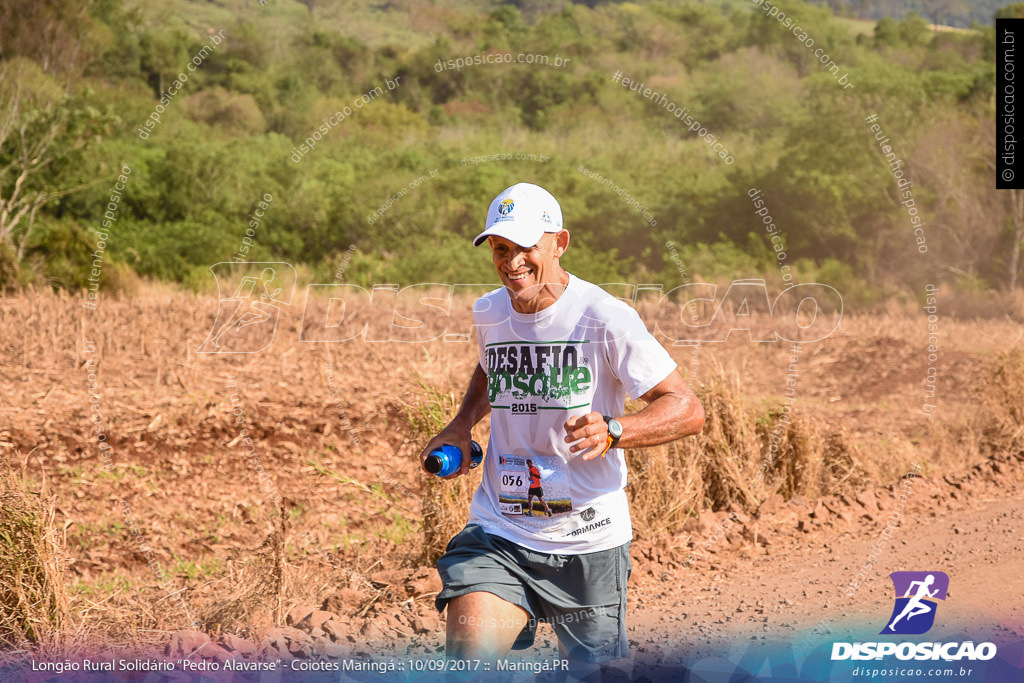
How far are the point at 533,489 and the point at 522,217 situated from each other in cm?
84

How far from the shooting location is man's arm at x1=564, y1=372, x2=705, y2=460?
2846 mm

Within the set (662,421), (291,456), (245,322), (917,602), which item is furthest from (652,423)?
(245,322)

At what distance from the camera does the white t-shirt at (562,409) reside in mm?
3078

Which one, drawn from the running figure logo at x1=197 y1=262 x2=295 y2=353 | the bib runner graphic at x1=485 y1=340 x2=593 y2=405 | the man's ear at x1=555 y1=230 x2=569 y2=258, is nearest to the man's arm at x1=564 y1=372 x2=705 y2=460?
the bib runner graphic at x1=485 y1=340 x2=593 y2=405

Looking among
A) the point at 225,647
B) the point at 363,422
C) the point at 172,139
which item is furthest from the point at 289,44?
the point at 225,647

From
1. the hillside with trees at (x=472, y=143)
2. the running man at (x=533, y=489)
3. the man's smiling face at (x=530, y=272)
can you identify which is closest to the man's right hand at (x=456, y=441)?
the running man at (x=533, y=489)

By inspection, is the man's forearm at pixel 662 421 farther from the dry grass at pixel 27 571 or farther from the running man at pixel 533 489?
the dry grass at pixel 27 571

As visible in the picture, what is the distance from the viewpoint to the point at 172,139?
81.9 feet

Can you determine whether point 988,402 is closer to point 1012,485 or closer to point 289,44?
point 1012,485

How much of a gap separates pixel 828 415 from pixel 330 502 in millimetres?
4591

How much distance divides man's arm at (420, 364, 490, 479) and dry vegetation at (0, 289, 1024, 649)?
175cm

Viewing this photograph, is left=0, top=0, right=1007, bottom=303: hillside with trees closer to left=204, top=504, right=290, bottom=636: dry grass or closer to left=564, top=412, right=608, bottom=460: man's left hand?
left=204, top=504, right=290, bottom=636: dry grass

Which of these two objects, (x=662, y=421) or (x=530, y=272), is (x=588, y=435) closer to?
(x=662, y=421)

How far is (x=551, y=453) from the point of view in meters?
3.15
